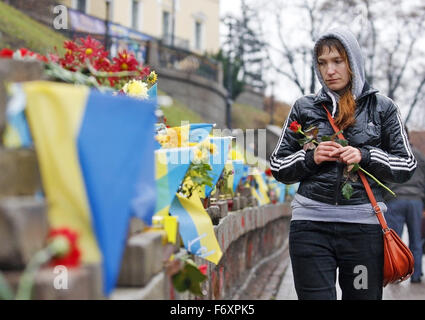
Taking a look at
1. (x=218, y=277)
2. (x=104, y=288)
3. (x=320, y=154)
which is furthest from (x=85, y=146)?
(x=218, y=277)

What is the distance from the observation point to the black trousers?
377 cm

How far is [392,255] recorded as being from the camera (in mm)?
3738

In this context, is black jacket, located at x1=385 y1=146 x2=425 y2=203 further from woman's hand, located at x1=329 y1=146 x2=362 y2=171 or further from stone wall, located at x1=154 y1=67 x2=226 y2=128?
stone wall, located at x1=154 y1=67 x2=226 y2=128

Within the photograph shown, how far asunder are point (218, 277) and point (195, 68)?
27.3m

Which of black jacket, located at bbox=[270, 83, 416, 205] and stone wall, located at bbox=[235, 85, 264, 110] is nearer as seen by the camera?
black jacket, located at bbox=[270, 83, 416, 205]

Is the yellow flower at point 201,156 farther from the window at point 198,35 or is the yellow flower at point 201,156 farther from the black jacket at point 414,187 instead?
the window at point 198,35

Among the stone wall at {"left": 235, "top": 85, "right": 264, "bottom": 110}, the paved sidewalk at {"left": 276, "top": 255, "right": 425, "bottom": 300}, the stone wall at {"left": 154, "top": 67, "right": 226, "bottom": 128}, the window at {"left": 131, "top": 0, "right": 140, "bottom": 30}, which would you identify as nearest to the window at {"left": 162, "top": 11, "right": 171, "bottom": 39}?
the window at {"left": 131, "top": 0, "right": 140, "bottom": 30}

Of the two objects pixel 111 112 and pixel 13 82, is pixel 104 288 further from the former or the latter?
pixel 13 82

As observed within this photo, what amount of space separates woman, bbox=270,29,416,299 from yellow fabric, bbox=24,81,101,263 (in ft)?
6.04

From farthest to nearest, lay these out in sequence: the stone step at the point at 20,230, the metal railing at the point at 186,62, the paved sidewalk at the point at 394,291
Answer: the metal railing at the point at 186,62
the paved sidewalk at the point at 394,291
the stone step at the point at 20,230

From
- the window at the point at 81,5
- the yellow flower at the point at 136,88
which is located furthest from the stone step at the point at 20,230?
the window at the point at 81,5

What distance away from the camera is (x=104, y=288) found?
7.32 ft

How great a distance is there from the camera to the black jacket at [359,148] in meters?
3.83

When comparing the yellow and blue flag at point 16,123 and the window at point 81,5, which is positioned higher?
the window at point 81,5
